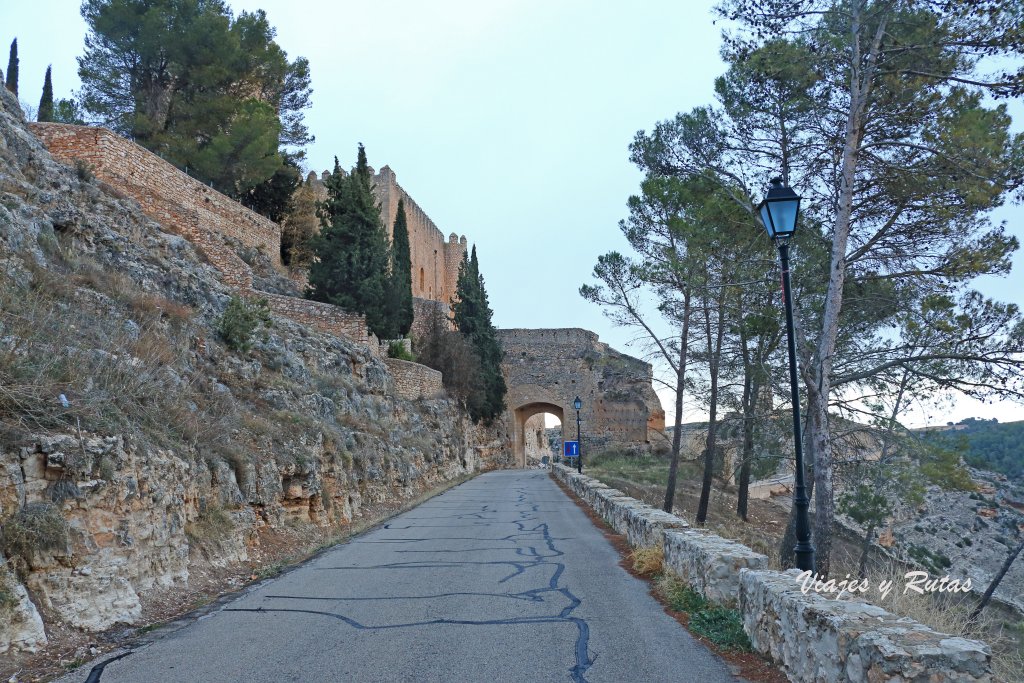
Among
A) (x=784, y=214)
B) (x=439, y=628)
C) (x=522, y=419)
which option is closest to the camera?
(x=439, y=628)

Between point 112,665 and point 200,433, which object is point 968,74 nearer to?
point 200,433

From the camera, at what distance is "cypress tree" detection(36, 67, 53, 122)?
84.0 feet

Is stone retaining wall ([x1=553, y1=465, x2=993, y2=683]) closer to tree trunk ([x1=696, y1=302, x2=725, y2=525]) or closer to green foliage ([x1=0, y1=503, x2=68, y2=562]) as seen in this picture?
green foliage ([x1=0, y1=503, x2=68, y2=562])

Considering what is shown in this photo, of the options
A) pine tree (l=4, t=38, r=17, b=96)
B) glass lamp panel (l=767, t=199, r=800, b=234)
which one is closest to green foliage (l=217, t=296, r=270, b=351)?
glass lamp panel (l=767, t=199, r=800, b=234)

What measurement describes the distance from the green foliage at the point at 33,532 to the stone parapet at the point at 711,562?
16.4 ft

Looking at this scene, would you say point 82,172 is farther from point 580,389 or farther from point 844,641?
point 580,389

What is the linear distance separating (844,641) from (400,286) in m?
23.2

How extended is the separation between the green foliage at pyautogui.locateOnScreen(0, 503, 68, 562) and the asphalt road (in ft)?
3.26

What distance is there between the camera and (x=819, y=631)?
3.90 metres

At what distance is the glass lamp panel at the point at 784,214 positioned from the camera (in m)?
6.82

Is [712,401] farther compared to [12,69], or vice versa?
[12,69]

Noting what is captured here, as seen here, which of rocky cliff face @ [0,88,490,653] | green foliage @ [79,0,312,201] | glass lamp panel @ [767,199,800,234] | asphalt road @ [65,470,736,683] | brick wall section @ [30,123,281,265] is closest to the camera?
asphalt road @ [65,470,736,683]

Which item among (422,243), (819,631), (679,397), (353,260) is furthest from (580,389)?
(819,631)

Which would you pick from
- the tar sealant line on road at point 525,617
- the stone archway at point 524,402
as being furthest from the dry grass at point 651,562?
the stone archway at point 524,402
